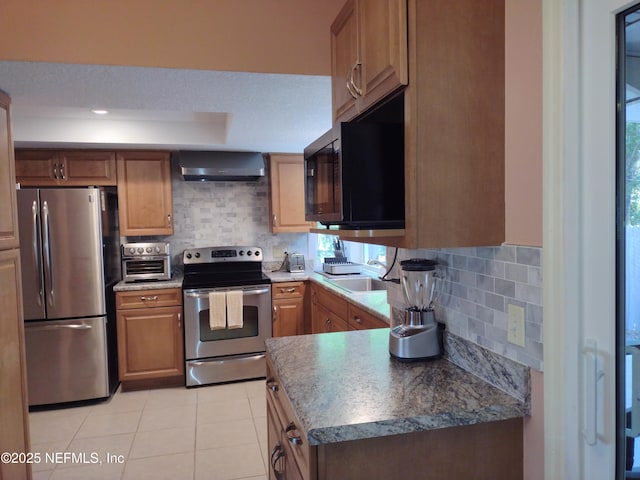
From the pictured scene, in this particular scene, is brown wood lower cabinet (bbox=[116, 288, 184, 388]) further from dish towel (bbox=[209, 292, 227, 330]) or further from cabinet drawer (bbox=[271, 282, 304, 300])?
cabinet drawer (bbox=[271, 282, 304, 300])

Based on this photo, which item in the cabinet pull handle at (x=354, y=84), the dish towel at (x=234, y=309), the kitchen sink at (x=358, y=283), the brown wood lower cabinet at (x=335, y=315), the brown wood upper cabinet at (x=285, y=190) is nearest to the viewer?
the cabinet pull handle at (x=354, y=84)

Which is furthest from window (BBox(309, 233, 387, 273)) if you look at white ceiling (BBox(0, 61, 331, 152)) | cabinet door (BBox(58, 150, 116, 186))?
cabinet door (BBox(58, 150, 116, 186))

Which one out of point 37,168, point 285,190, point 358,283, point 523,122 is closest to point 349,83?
point 523,122

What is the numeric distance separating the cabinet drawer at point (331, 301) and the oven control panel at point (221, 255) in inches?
28.6

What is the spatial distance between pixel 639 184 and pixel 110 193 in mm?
3667

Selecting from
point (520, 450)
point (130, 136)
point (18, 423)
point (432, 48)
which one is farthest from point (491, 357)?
point (130, 136)

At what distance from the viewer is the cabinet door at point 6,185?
193 centimetres

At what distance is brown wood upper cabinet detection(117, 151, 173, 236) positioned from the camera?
12.2 ft

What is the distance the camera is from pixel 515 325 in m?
1.17

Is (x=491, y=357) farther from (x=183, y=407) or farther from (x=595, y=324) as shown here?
(x=183, y=407)

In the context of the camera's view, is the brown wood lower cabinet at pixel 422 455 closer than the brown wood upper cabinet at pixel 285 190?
Yes

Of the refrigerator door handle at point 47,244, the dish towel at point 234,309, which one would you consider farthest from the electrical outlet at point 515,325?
the refrigerator door handle at point 47,244

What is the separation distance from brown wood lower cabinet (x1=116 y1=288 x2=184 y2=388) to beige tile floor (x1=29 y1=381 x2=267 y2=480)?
0.54ft

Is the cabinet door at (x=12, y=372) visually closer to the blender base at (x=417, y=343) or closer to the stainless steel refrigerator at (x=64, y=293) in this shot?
the stainless steel refrigerator at (x=64, y=293)
